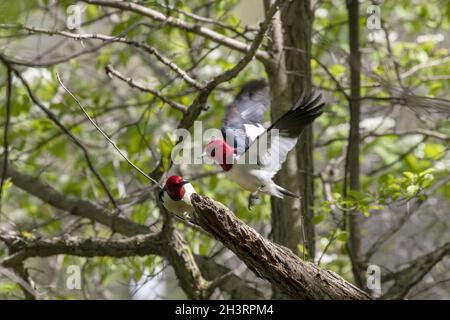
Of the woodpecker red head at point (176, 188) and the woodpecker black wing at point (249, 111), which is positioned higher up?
the woodpecker black wing at point (249, 111)

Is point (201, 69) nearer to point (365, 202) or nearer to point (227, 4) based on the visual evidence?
point (227, 4)

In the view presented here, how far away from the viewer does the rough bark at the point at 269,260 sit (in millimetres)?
2244

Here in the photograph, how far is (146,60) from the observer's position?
6.18 m

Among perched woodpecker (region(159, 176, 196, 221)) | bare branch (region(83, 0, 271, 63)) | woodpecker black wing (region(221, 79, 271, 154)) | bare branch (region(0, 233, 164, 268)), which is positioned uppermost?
bare branch (region(83, 0, 271, 63))

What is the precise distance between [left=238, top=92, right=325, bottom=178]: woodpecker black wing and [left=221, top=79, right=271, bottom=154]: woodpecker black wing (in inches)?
13.2

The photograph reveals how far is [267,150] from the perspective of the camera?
2.81 metres

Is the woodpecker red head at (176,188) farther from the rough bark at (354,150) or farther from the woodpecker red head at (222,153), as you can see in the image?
the rough bark at (354,150)

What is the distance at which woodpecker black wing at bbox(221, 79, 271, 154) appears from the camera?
10.5 ft

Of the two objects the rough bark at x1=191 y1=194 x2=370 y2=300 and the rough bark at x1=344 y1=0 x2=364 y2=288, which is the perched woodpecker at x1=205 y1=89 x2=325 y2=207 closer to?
the rough bark at x1=191 y1=194 x2=370 y2=300

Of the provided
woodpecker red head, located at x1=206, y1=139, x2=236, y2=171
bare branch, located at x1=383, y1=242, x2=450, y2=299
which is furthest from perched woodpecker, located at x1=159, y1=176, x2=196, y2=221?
bare branch, located at x1=383, y1=242, x2=450, y2=299

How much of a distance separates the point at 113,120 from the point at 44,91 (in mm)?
776

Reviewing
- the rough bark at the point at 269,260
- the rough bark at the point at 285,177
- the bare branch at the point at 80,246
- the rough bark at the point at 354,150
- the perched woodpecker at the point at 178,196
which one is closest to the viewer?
the rough bark at the point at 269,260

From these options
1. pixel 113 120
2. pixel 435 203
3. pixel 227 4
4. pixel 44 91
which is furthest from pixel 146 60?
pixel 435 203

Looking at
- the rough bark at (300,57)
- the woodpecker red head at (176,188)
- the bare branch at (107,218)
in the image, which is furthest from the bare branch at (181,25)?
the woodpecker red head at (176,188)
